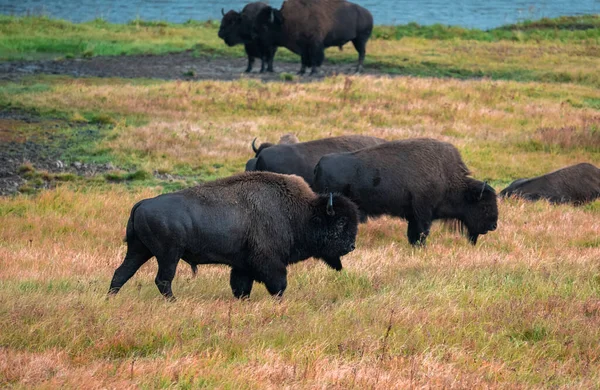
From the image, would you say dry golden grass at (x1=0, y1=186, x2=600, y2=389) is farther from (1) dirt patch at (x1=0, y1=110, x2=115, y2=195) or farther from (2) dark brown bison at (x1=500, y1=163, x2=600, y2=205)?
(1) dirt patch at (x1=0, y1=110, x2=115, y2=195)

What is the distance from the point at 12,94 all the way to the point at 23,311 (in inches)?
674

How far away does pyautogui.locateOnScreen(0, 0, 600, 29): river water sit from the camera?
77.4 meters

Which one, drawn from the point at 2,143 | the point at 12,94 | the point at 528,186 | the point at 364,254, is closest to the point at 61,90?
the point at 12,94

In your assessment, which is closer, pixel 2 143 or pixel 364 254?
pixel 364 254

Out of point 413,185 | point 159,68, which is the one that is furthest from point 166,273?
point 159,68

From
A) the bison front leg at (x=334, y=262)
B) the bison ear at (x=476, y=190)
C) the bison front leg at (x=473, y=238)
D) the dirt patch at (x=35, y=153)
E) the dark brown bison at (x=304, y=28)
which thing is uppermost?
the dark brown bison at (x=304, y=28)

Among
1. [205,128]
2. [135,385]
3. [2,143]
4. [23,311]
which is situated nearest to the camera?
[135,385]

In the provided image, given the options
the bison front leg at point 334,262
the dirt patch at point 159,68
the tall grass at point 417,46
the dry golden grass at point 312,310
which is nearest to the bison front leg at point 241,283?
the dry golden grass at point 312,310

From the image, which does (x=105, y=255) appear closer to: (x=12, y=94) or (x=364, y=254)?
(x=364, y=254)

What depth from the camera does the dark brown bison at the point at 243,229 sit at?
287 inches

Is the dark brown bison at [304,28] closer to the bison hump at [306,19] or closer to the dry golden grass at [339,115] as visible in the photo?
the bison hump at [306,19]

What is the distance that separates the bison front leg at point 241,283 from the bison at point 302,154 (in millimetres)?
A: 4174

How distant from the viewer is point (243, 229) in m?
7.58

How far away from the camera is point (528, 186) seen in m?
14.8
